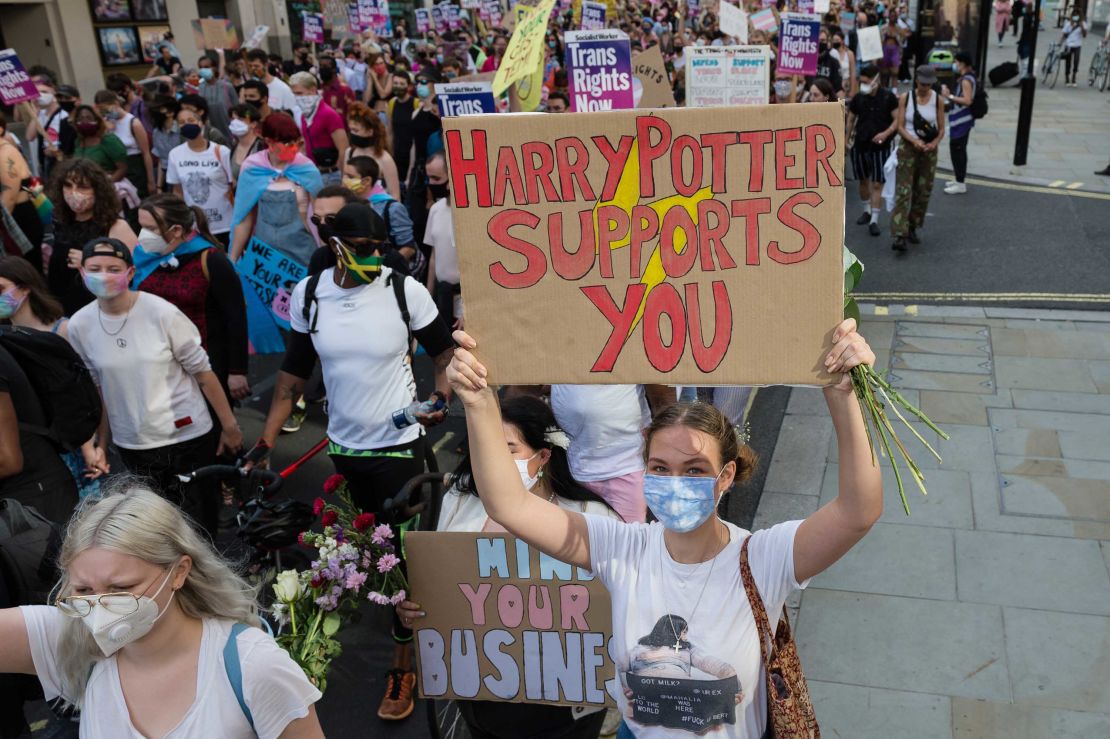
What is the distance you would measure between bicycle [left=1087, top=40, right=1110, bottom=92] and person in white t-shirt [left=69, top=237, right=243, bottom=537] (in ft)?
83.9

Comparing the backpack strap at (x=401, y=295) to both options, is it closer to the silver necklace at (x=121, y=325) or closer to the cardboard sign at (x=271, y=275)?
the silver necklace at (x=121, y=325)

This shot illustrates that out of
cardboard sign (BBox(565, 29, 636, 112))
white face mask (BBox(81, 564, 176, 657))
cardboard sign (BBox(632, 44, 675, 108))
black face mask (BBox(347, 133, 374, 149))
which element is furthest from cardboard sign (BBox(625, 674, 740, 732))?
black face mask (BBox(347, 133, 374, 149))

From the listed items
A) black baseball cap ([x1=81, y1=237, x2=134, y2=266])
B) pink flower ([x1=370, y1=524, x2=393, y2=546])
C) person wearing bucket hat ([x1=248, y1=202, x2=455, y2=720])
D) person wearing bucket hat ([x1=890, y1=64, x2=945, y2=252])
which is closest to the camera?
pink flower ([x1=370, y1=524, x2=393, y2=546])

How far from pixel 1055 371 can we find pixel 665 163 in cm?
654

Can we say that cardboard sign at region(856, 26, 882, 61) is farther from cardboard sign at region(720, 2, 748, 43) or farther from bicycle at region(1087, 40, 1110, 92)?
bicycle at region(1087, 40, 1110, 92)

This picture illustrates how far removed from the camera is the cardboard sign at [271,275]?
731 cm

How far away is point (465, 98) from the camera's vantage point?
8570 millimetres

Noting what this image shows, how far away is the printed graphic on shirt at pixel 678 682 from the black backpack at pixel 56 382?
9.15ft

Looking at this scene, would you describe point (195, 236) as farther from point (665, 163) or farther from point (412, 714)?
point (665, 163)

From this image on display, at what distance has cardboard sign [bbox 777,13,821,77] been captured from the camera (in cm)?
1200

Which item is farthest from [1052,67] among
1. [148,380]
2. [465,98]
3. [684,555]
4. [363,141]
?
[684,555]

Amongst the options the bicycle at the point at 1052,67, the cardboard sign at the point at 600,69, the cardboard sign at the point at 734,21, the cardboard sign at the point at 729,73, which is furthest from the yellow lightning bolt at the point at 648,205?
the bicycle at the point at 1052,67

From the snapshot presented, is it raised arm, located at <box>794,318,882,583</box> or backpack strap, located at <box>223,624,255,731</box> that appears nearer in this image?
raised arm, located at <box>794,318,882,583</box>

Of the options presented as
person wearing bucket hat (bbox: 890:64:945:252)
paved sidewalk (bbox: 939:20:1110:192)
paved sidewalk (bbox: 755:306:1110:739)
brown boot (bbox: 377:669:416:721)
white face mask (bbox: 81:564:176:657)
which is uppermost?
white face mask (bbox: 81:564:176:657)
